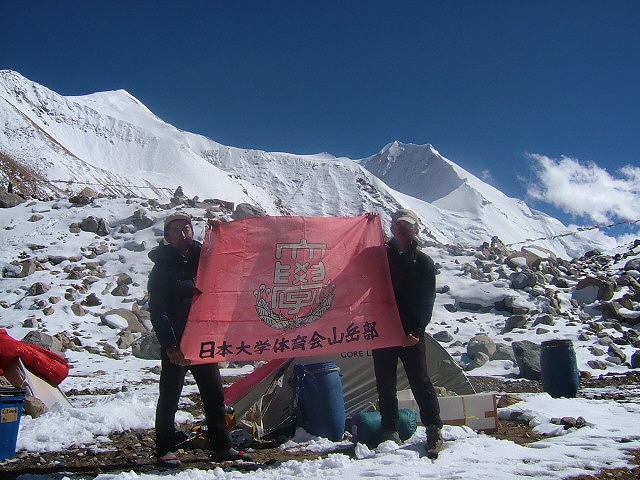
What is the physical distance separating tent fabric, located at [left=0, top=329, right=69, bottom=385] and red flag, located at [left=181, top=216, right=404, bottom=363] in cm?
323

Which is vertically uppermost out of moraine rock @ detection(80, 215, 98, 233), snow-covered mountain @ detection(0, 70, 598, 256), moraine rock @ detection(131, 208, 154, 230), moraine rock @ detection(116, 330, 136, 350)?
snow-covered mountain @ detection(0, 70, 598, 256)

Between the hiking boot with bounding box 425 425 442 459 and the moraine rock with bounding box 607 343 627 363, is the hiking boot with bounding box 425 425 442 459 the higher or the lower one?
the lower one

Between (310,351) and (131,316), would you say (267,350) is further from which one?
(131,316)

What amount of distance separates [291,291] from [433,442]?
178 centimetres

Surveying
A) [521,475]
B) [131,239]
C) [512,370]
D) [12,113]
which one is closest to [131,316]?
[131,239]

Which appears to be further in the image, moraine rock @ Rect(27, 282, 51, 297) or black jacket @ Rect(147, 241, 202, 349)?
moraine rock @ Rect(27, 282, 51, 297)

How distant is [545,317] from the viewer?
16453mm

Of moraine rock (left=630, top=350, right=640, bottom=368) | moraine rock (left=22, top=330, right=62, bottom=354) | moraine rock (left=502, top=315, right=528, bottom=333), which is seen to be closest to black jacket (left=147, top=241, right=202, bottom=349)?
moraine rock (left=22, top=330, right=62, bottom=354)

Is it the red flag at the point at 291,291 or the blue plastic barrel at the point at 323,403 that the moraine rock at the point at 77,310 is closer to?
the red flag at the point at 291,291

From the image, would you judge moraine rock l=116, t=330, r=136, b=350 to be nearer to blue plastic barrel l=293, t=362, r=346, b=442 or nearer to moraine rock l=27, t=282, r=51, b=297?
moraine rock l=27, t=282, r=51, b=297

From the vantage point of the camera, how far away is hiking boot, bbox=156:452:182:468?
4230mm

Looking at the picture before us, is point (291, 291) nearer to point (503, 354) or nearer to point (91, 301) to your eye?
point (503, 354)

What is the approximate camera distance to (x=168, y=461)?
4.26 meters

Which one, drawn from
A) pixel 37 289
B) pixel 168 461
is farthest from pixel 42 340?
pixel 168 461
